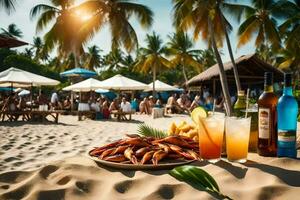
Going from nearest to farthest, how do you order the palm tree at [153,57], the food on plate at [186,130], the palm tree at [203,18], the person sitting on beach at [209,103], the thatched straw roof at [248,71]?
the food on plate at [186,130], the palm tree at [203,18], the thatched straw roof at [248,71], the person sitting on beach at [209,103], the palm tree at [153,57]

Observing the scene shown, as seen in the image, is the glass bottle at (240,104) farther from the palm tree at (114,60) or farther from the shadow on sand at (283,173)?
the palm tree at (114,60)

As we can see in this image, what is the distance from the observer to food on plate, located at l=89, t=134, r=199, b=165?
1.45 metres

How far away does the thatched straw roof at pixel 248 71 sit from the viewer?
63.9 ft

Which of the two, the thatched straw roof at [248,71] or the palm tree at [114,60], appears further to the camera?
→ the palm tree at [114,60]

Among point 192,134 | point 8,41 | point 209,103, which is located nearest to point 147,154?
point 192,134

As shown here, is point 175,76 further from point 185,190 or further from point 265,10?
point 185,190

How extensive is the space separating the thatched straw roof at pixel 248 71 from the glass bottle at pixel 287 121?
18.3 metres

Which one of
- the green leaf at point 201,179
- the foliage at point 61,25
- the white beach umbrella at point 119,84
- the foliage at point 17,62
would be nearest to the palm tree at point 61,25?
the foliage at point 61,25

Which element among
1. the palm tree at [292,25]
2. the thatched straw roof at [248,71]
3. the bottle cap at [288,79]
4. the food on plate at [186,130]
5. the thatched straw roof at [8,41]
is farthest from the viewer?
the palm tree at [292,25]

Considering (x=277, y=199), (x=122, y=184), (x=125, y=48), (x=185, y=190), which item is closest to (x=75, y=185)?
(x=122, y=184)

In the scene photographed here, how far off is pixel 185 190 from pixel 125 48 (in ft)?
63.2

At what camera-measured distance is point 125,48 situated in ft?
65.9

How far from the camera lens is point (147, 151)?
149 centimetres

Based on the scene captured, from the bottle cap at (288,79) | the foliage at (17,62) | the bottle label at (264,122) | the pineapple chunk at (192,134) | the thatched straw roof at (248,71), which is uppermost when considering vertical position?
the foliage at (17,62)
